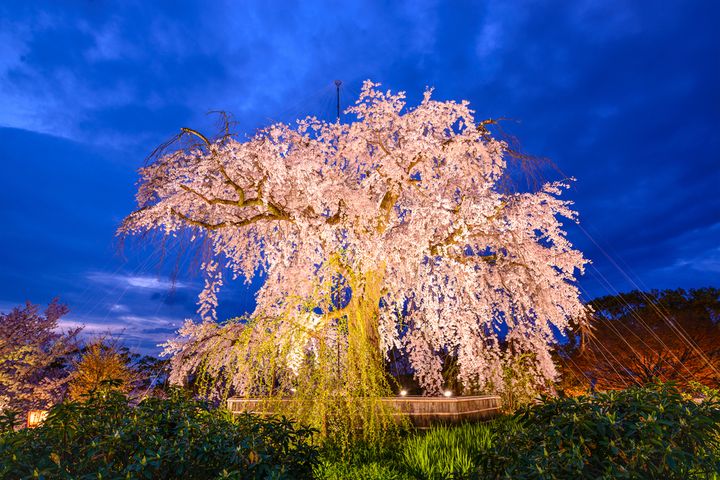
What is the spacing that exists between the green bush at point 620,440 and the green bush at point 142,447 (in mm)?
1640

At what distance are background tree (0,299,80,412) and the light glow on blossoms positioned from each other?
5.99 m

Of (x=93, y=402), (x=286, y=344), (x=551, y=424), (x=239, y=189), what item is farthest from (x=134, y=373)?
(x=551, y=424)

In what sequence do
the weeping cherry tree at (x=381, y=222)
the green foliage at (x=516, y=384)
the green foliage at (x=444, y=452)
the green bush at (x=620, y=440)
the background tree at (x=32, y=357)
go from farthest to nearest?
1. the background tree at (x=32, y=357)
2. the green foliage at (x=516, y=384)
3. the weeping cherry tree at (x=381, y=222)
4. the green foliage at (x=444, y=452)
5. the green bush at (x=620, y=440)

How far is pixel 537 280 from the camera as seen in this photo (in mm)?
10438

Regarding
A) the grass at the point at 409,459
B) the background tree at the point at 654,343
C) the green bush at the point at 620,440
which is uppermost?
the background tree at the point at 654,343

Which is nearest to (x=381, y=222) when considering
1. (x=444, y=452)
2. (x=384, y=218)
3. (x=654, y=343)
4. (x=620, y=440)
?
(x=384, y=218)

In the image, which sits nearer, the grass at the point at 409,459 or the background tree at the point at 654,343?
the grass at the point at 409,459

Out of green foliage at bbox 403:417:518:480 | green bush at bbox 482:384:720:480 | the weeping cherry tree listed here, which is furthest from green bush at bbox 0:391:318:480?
the weeping cherry tree

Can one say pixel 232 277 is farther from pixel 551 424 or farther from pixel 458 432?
pixel 551 424

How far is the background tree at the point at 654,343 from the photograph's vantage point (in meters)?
13.6

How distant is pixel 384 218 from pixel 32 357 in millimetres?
11624

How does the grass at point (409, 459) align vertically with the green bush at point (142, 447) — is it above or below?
below

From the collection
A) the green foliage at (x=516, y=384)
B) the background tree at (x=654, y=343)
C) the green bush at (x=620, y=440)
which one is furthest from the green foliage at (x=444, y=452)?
the background tree at (x=654, y=343)

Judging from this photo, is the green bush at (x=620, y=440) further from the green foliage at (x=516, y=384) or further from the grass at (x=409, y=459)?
the green foliage at (x=516, y=384)
